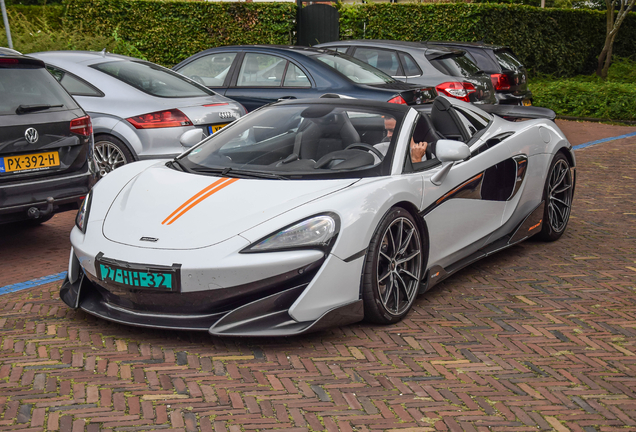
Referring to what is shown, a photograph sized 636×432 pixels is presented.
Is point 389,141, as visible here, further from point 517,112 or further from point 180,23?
point 180,23

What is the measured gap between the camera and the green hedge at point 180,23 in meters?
17.4

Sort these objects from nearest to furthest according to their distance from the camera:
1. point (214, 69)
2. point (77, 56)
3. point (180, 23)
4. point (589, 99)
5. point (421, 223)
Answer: point (421, 223), point (77, 56), point (214, 69), point (589, 99), point (180, 23)

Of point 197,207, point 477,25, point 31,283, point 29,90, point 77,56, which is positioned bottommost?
point 31,283

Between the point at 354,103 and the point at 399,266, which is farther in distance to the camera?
the point at 354,103

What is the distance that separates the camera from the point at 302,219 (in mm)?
3662

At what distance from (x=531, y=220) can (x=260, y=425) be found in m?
3.37

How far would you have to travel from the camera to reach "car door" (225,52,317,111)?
8547mm

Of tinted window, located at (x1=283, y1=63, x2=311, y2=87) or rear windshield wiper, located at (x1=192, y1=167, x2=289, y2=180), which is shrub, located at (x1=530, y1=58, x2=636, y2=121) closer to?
tinted window, located at (x1=283, y1=63, x2=311, y2=87)

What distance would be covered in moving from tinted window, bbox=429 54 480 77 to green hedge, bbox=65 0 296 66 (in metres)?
8.52

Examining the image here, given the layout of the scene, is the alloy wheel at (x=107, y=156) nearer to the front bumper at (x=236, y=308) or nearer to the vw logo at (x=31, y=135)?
the vw logo at (x=31, y=135)

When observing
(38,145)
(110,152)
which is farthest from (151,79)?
(38,145)

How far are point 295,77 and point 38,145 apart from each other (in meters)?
A: 4.01

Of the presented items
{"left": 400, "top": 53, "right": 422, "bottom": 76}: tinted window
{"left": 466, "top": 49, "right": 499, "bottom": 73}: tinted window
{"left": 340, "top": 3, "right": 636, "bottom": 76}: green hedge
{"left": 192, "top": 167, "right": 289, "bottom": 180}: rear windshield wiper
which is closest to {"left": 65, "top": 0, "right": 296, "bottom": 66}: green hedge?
{"left": 340, "top": 3, "right": 636, "bottom": 76}: green hedge

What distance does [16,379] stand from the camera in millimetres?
3340
